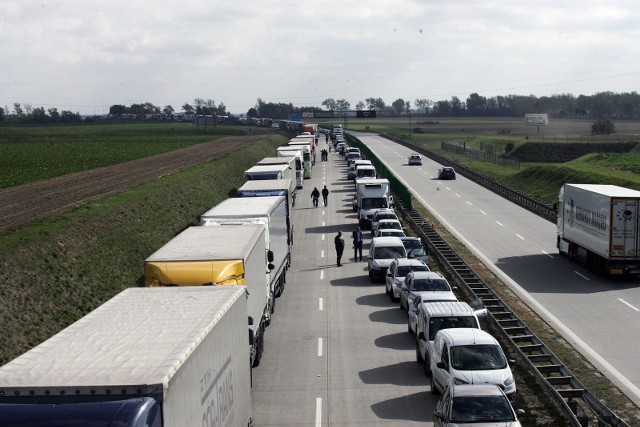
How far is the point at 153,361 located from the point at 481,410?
7.43m

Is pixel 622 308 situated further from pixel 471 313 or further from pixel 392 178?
pixel 392 178

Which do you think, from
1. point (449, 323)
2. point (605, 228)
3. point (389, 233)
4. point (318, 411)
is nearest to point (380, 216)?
point (389, 233)

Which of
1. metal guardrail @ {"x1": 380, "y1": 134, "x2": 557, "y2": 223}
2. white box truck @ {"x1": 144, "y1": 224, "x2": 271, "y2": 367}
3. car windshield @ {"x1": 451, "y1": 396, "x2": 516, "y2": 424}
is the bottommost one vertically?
metal guardrail @ {"x1": 380, "y1": 134, "x2": 557, "y2": 223}

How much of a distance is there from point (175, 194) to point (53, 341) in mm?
42303

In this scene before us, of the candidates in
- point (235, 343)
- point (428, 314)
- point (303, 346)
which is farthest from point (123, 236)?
point (235, 343)

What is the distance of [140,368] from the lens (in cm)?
915

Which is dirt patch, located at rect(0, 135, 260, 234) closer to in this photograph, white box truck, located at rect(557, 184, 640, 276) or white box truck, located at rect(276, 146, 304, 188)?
white box truck, located at rect(276, 146, 304, 188)

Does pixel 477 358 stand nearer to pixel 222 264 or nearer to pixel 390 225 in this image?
pixel 222 264

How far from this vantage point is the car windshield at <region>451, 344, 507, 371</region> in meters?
18.4

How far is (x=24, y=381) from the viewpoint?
8664 mm

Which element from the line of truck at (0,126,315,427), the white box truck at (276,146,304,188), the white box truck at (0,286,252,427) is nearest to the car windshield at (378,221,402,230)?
the line of truck at (0,126,315,427)

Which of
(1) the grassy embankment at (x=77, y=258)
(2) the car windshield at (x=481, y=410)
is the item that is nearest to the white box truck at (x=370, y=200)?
(1) the grassy embankment at (x=77, y=258)

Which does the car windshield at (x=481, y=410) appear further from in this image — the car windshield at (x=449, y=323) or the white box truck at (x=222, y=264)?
the car windshield at (x=449, y=323)

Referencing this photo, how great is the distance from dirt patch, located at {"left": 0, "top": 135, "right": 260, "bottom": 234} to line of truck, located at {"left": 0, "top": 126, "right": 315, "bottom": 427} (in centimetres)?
1934
